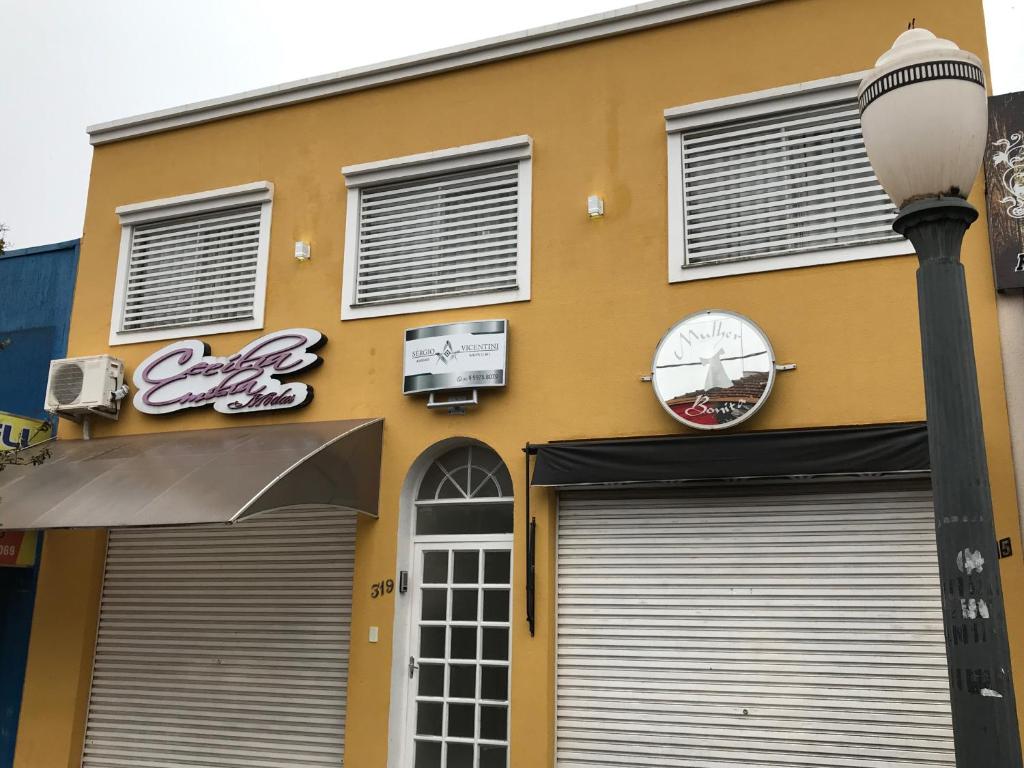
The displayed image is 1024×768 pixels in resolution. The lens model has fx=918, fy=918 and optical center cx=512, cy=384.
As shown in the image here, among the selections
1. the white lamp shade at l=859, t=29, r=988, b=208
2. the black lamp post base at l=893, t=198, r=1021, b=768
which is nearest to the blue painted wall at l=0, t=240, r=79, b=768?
the white lamp shade at l=859, t=29, r=988, b=208

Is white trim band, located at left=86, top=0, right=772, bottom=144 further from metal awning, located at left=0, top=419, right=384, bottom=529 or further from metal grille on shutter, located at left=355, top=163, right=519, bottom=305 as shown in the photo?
metal awning, located at left=0, top=419, right=384, bottom=529

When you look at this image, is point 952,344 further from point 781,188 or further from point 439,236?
point 439,236

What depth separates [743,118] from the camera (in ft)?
26.4

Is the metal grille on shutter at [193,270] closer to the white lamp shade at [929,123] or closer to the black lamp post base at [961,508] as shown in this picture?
the white lamp shade at [929,123]

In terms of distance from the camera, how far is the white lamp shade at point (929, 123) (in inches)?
125

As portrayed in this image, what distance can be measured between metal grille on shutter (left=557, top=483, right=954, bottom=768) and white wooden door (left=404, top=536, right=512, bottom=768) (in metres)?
0.59

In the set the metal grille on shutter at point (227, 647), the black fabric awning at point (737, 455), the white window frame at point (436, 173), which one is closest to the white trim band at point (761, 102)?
the white window frame at point (436, 173)

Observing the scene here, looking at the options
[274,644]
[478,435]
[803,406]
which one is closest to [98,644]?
[274,644]

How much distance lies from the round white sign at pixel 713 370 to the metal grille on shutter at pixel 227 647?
3472 millimetres

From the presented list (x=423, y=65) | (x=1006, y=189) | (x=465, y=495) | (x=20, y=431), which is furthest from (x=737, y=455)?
(x=20, y=431)

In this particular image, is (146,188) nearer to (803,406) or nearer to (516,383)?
(516,383)

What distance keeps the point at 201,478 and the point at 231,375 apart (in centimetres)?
185

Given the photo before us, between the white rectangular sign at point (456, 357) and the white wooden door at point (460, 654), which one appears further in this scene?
the white rectangular sign at point (456, 357)

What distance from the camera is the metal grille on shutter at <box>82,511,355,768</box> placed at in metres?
8.63
